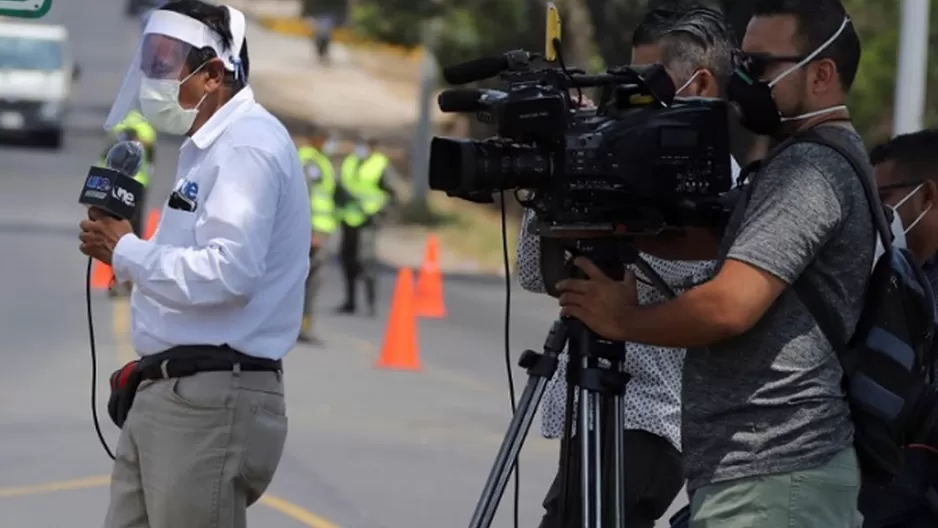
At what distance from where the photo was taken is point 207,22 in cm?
475

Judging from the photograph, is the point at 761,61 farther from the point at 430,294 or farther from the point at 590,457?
the point at 430,294

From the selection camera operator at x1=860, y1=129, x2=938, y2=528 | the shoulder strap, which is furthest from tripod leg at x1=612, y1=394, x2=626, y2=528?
camera operator at x1=860, y1=129, x2=938, y2=528

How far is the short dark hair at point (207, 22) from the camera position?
4734mm

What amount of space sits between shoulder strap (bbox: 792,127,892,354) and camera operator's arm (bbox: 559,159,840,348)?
7cm

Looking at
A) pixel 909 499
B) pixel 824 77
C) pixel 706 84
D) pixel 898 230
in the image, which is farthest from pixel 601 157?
pixel 909 499

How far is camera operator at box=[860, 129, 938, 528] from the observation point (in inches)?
189

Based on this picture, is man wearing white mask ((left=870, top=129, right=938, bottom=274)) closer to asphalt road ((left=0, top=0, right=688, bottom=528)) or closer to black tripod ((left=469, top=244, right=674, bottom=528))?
black tripod ((left=469, top=244, right=674, bottom=528))

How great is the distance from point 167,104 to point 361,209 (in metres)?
15.4

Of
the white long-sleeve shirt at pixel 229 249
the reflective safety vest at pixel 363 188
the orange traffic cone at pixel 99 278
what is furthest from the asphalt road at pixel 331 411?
the white long-sleeve shirt at pixel 229 249

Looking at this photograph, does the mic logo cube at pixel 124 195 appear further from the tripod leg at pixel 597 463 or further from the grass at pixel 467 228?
the grass at pixel 467 228

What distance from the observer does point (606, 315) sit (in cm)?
384

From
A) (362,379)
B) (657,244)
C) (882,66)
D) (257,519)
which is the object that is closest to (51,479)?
(257,519)

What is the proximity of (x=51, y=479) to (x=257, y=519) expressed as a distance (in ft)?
4.41

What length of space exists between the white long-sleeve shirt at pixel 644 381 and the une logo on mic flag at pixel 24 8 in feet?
5.37
